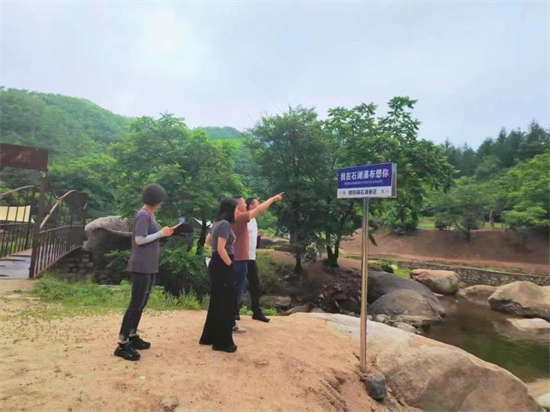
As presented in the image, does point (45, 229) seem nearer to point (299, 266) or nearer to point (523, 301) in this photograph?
point (299, 266)

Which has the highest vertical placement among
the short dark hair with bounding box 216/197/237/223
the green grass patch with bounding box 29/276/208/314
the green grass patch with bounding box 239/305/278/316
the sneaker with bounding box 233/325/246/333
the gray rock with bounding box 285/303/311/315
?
the short dark hair with bounding box 216/197/237/223

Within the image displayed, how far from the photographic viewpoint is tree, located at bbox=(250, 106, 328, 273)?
582 inches

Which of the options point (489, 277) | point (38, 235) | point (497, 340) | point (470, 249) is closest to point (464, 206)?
point (470, 249)

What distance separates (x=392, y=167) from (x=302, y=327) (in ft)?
8.97

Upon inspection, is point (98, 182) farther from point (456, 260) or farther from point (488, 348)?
point (456, 260)

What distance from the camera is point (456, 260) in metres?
27.0

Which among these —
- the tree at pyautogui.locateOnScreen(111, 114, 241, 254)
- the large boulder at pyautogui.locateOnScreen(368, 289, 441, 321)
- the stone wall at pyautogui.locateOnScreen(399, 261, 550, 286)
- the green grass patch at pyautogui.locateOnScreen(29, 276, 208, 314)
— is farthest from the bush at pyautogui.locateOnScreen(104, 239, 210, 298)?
the stone wall at pyautogui.locateOnScreen(399, 261, 550, 286)

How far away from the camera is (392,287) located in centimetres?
1489

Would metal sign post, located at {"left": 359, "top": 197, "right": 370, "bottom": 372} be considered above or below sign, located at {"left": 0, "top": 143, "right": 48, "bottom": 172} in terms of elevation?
below

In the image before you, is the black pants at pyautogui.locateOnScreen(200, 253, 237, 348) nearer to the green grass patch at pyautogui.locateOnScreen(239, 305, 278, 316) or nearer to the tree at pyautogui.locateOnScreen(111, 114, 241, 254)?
the green grass patch at pyautogui.locateOnScreen(239, 305, 278, 316)

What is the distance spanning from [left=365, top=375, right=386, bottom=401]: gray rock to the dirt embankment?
21308mm

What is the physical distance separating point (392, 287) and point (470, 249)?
54.9 feet

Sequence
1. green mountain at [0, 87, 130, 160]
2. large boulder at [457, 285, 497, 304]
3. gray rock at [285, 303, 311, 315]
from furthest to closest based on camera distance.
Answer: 1. green mountain at [0, 87, 130, 160]
2. large boulder at [457, 285, 497, 304]
3. gray rock at [285, 303, 311, 315]

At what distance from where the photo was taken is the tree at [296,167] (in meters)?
14.8
